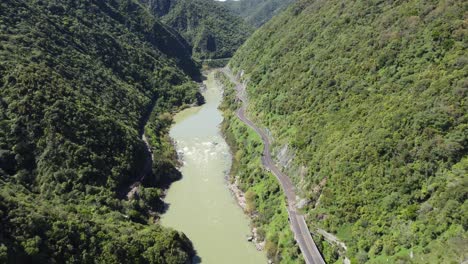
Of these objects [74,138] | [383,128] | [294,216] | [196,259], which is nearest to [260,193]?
[294,216]

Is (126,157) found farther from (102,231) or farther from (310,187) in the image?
(310,187)

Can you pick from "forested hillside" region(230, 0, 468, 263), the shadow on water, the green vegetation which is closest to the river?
the shadow on water

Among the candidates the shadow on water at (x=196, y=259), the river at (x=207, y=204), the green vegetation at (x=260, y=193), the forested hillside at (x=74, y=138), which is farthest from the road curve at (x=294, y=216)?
the forested hillside at (x=74, y=138)

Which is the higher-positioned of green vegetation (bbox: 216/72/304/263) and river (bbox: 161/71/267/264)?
green vegetation (bbox: 216/72/304/263)

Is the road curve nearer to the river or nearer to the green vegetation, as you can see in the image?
the green vegetation

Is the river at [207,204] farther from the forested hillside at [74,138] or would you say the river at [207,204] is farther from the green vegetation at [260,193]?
the forested hillside at [74,138]

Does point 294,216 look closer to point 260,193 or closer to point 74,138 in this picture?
point 260,193
